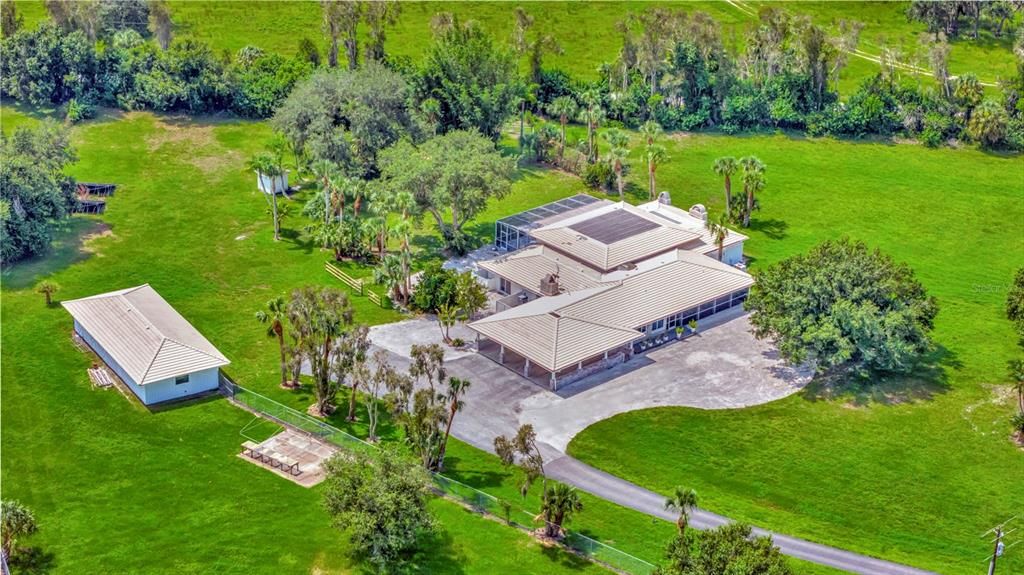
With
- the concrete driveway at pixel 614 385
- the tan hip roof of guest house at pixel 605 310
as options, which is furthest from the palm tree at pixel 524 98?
the concrete driveway at pixel 614 385

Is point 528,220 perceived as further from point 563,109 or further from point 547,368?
point 547,368

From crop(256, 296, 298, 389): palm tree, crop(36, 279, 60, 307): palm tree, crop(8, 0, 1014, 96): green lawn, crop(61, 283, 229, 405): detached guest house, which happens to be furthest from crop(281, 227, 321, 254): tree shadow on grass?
crop(8, 0, 1014, 96): green lawn

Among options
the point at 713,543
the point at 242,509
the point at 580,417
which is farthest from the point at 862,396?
the point at 242,509

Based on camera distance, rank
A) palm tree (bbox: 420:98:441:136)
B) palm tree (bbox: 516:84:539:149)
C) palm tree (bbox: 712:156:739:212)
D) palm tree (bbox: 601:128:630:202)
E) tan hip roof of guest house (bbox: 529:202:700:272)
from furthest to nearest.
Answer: palm tree (bbox: 516:84:539:149) → palm tree (bbox: 420:98:441:136) → palm tree (bbox: 601:128:630:202) → palm tree (bbox: 712:156:739:212) → tan hip roof of guest house (bbox: 529:202:700:272)

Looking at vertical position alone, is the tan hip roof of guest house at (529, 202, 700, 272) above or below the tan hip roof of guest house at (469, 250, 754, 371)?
above

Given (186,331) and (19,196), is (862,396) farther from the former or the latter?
(19,196)

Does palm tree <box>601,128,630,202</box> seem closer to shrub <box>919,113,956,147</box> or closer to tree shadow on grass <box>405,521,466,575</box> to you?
shrub <box>919,113,956,147</box>
